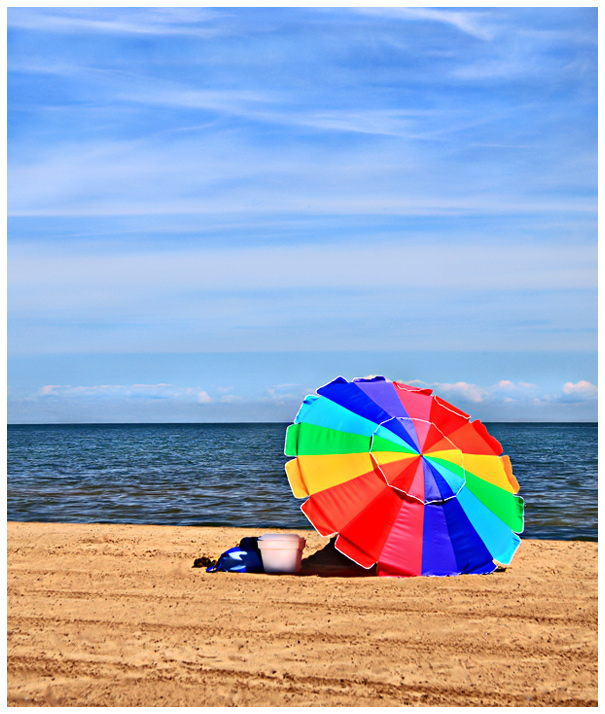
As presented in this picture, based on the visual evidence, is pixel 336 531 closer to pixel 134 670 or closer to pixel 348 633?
pixel 348 633

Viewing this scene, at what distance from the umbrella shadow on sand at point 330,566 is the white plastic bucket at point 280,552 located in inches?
6.9

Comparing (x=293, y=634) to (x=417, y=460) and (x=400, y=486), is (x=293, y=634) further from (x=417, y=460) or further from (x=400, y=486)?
(x=417, y=460)

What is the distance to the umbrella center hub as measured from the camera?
294 inches

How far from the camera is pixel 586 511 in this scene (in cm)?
1424

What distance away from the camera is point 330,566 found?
8.24 metres

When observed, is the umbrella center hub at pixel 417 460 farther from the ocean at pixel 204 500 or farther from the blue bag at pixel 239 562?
the ocean at pixel 204 500

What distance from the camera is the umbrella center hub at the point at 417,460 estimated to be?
7.47 m

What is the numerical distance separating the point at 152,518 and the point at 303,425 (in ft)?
21.5

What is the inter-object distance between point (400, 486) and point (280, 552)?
1637 mm

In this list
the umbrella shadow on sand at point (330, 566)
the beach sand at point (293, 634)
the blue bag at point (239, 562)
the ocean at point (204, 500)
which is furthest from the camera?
the ocean at point (204, 500)

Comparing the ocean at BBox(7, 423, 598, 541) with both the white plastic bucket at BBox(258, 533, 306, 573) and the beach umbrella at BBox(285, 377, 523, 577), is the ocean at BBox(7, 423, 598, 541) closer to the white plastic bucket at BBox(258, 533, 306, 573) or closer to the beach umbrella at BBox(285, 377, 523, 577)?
the white plastic bucket at BBox(258, 533, 306, 573)

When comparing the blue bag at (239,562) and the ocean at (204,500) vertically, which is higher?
the blue bag at (239,562)

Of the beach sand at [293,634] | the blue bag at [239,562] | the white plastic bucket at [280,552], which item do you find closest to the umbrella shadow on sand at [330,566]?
the beach sand at [293,634]

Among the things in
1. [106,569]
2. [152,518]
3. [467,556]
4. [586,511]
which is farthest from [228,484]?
[467,556]
